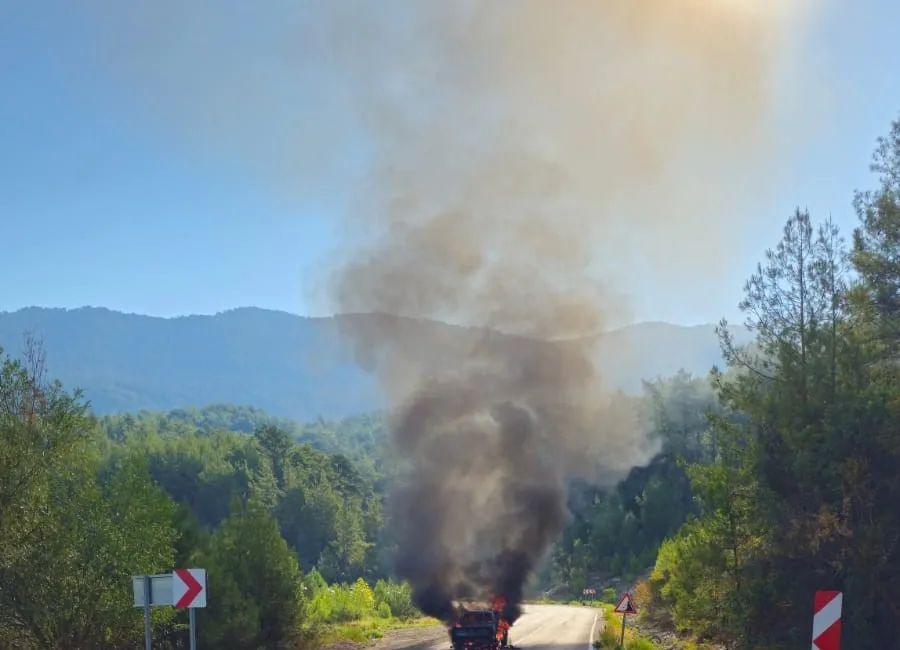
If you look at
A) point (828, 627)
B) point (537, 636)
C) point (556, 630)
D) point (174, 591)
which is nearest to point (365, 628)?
point (556, 630)

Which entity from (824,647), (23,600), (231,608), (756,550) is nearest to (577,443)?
(231,608)

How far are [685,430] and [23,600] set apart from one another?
88.6 metres

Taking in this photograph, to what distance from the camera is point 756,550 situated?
1989 cm

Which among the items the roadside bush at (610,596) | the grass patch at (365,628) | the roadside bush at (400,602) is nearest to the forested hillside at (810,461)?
the grass patch at (365,628)

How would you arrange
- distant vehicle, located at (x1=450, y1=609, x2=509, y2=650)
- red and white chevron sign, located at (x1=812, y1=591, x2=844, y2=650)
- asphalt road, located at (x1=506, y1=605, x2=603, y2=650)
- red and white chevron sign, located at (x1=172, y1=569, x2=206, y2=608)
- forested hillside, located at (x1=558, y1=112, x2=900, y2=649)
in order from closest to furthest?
red and white chevron sign, located at (x1=812, y1=591, x2=844, y2=650), red and white chevron sign, located at (x1=172, y1=569, x2=206, y2=608), forested hillside, located at (x1=558, y1=112, x2=900, y2=649), distant vehicle, located at (x1=450, y1=609, x2=509, y2=650), asphalt road, located at (x1=506, y1=605, x2=603, y2=650)

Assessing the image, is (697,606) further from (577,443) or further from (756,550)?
(577,443)

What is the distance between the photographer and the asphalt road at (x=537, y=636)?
33.3 m

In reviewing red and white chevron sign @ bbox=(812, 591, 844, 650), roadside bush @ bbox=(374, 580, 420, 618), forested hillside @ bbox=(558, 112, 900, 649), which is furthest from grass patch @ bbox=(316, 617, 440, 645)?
red and white chevron sign @ bbox=(812, 591, 844, 650)

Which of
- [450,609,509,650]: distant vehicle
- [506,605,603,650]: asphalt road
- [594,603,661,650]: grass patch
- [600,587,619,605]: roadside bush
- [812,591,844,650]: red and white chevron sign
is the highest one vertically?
[812,591,844,650]: red and white chevron sign

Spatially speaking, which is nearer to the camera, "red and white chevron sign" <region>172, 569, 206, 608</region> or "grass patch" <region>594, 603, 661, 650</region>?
"red and white chevron sign" <region>172, 569, 206, 608</region>

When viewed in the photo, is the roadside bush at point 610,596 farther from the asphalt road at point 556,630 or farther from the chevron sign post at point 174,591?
the chevron sign post at point 174,591

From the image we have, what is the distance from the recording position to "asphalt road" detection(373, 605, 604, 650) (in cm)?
3334

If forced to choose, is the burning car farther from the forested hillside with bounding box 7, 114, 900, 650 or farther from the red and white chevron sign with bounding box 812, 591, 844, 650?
the red and white chevron sign with bounding box 812, 591, 844, 650

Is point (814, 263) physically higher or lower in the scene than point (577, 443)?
higher
